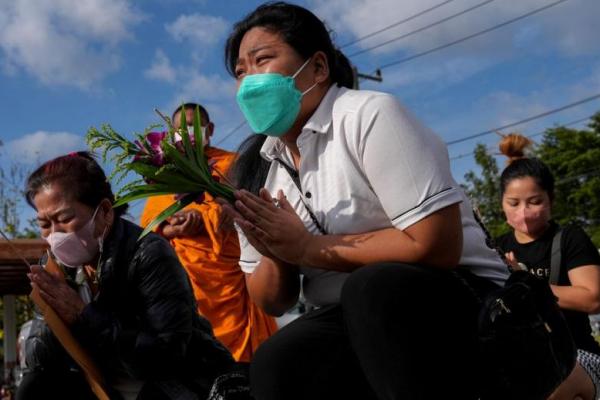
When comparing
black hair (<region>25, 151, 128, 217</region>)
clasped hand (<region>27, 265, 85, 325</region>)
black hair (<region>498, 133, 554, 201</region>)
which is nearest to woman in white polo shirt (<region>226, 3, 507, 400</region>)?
clasped hand (<region>27, 265, 85, 325</region>)

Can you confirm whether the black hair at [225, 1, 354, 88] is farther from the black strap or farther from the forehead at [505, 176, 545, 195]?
the forehead at [505, 176, 545, 195]

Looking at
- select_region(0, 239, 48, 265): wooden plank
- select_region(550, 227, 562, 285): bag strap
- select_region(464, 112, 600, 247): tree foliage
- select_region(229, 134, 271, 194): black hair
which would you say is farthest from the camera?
select_region(464, 112, 600, 247): tree foliage

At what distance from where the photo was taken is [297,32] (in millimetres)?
2000

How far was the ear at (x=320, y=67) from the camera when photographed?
201 centimetres

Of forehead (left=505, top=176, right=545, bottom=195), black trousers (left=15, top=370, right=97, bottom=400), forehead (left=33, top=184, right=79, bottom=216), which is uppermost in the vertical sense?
forehead (left=33, top=184, right=79, bottom=216)

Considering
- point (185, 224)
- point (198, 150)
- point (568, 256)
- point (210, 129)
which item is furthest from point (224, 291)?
point (198, 150)

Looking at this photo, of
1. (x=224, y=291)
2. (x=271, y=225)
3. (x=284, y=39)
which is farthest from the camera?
(x=224, y=291)

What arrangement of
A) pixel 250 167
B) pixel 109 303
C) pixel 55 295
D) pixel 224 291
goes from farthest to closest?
pixel 224 291, pixel 109 303, pixel 55 295, pixel 250 167

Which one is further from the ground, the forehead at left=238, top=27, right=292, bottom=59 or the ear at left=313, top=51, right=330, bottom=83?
the forehead at left=238, top=27, right=292, bottom=59

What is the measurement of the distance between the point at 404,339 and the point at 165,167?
708 mm

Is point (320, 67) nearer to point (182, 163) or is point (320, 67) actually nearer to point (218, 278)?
point (182, 163)

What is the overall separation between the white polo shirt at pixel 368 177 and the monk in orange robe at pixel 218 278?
2.00 meters

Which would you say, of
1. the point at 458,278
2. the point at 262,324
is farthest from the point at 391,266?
the point at 262,324

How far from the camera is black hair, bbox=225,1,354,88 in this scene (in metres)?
2.00
